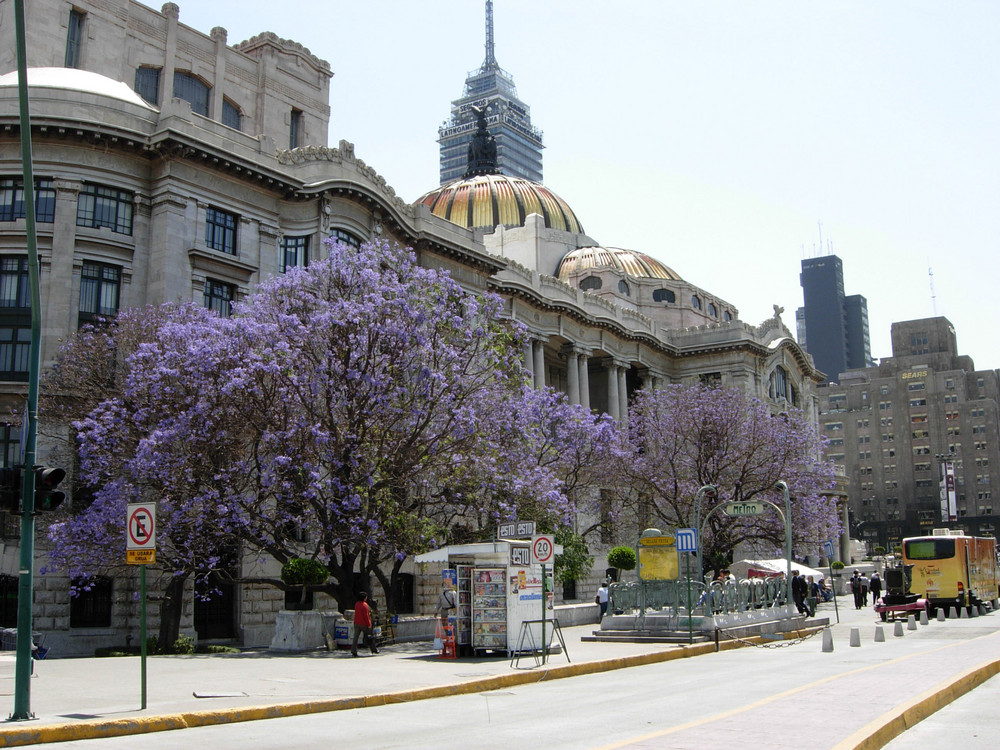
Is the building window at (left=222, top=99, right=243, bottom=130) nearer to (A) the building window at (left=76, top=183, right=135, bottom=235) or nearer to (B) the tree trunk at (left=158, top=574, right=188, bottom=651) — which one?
(A) the building window at (left=76, top=183, right=135, bottom=235)

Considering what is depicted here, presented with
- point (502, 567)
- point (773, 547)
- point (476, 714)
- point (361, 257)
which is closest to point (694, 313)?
point (773, 547)

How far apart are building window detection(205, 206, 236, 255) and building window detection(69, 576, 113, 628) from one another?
1295 centimetres

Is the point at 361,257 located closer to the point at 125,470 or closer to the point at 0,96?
the point at 125,470

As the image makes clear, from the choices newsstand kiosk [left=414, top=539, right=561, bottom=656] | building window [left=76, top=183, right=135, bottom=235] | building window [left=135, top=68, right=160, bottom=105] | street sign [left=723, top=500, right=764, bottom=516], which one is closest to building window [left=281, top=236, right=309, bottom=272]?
building window [left=76, top=183, right=135, bottom=235]

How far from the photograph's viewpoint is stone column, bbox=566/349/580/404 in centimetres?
6206

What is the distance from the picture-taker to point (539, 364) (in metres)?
58.7

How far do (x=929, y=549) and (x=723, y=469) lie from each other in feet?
33.5

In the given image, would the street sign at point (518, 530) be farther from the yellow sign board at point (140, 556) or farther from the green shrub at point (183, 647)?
the green shrub at point (183, 647)

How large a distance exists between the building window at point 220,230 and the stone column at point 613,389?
110ft

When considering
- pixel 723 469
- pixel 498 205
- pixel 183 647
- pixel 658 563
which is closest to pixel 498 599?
pixel 183 647

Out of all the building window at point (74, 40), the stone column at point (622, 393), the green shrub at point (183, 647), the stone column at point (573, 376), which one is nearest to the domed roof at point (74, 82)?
the building window at point (74, 40)

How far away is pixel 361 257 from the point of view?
2945 cm

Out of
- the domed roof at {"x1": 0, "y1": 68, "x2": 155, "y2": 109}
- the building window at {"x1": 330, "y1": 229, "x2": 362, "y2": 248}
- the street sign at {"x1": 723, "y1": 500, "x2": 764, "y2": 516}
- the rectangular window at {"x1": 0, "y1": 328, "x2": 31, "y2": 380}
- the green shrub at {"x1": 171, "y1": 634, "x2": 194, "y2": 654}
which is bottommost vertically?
the green shrub at {"x1": 171, "y1": 634, "x2": 194, "y2": 654}

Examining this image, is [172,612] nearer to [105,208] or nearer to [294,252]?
[105,208]
